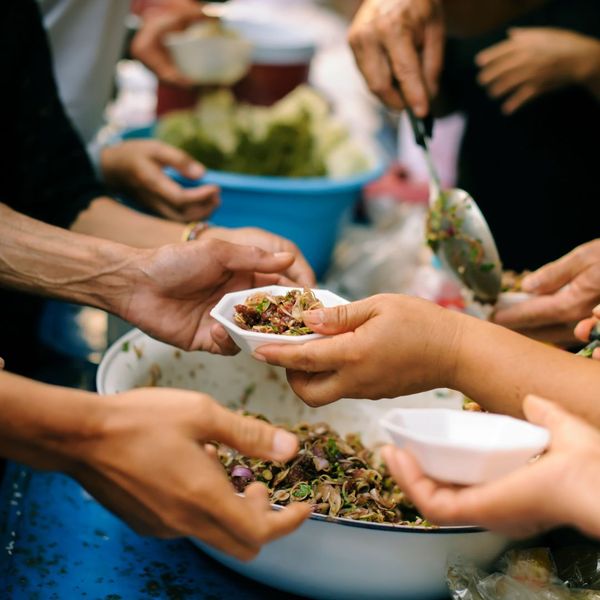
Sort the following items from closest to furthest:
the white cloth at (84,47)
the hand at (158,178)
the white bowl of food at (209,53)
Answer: the hand at (158,178) < the white cloth at (84,47) < the white bowl of food at (209,53)

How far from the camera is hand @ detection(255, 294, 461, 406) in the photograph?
1.27m

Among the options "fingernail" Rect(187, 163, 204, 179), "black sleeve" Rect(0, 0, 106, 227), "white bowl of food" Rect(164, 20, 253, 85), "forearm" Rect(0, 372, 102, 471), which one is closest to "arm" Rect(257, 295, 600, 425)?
"forearm" Rect(0, 372, 102, 471)

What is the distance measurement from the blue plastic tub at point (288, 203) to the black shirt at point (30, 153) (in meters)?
0.40

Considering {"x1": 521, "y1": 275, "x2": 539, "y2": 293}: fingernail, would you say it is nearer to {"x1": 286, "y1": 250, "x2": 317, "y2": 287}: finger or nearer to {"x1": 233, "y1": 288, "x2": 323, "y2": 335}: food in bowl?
{"x1": 286, "y1": 250, "x2": 317, "y2": 287}: finger

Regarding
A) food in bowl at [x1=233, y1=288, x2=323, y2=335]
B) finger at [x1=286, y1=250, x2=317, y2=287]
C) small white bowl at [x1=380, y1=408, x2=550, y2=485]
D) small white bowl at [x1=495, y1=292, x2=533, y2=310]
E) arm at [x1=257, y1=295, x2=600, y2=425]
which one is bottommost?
small white bowl at [x1=495, y1=292, x2=533, y2=310]

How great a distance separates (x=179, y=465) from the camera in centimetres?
98

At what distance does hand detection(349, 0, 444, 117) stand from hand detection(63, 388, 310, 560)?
1279 mm

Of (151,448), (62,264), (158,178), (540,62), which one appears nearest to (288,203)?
(158,178)

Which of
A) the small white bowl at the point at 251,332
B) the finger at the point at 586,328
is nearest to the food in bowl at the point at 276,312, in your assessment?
the small white bowl at the point at 251,332

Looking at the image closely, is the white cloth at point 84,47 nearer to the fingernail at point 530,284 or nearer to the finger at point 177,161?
the finger at point 177,161

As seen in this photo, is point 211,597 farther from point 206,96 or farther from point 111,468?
point 206,96

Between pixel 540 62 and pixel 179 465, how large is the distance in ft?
6.86

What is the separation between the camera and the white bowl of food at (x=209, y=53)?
2881mm

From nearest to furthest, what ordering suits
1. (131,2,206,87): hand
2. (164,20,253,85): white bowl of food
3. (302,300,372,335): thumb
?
(302,300,372,335): thumb → (164,20,253,85): white bowl of food → (131,2,206,87): hand
